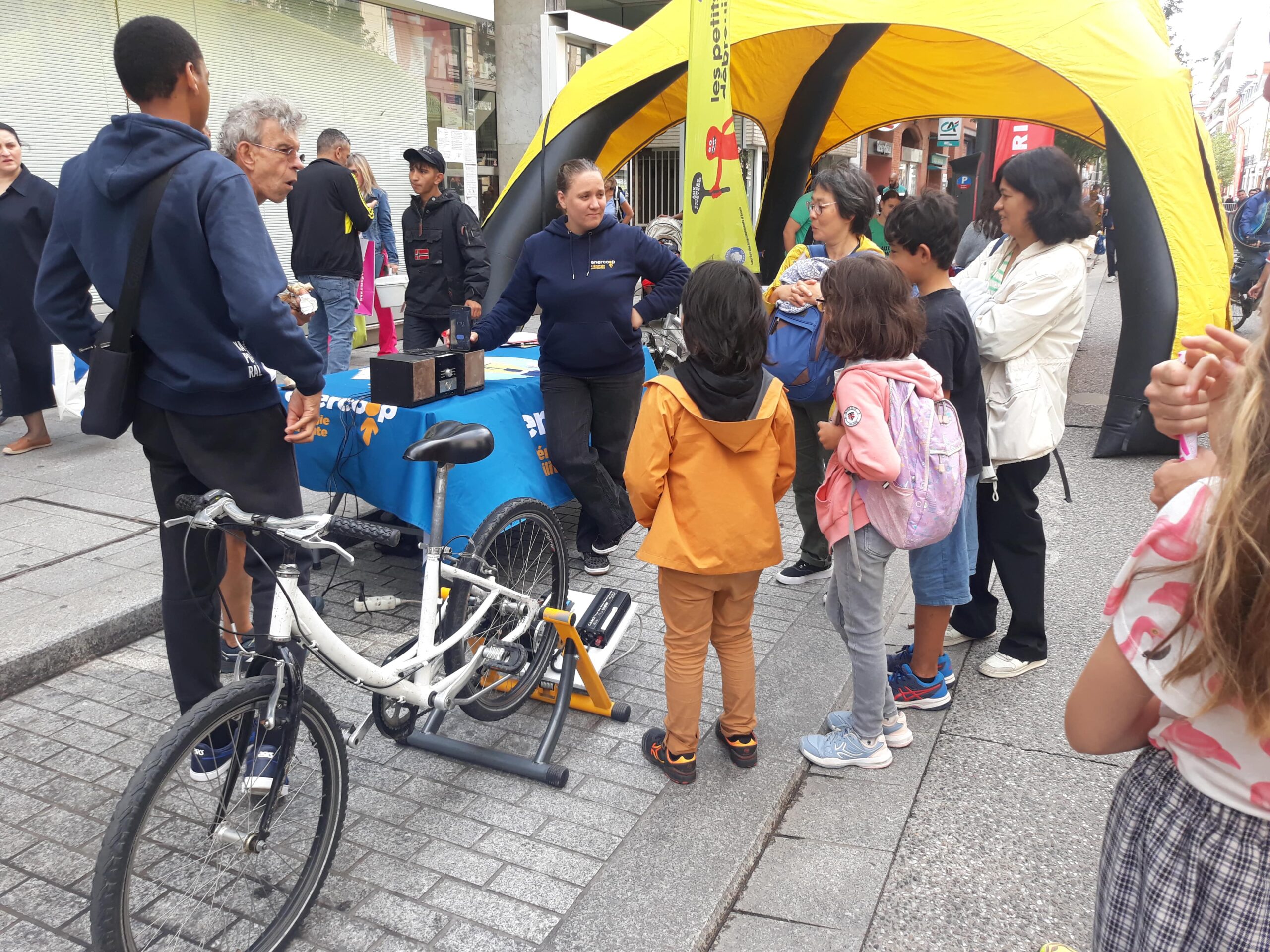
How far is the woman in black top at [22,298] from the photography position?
5684 millimetres

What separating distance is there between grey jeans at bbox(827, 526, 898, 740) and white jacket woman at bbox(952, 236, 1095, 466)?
0.82 metres

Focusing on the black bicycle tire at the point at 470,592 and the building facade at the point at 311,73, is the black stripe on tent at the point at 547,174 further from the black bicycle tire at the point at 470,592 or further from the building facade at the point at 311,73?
the black bicycle tire at the point at 470,592

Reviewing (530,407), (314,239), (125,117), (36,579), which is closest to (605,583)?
(530,407)

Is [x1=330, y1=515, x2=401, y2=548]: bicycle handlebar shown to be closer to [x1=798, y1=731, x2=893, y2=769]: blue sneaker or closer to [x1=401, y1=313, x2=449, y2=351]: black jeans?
[x1=798, y1=731, x2=893, y2=769]: blue sneaker

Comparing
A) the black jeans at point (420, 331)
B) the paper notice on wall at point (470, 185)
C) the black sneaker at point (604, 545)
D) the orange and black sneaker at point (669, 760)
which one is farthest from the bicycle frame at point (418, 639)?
the paper notice on wall at point (470, 185)

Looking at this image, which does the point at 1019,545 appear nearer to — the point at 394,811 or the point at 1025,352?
the point at 1025,352

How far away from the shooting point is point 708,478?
273 centimetres

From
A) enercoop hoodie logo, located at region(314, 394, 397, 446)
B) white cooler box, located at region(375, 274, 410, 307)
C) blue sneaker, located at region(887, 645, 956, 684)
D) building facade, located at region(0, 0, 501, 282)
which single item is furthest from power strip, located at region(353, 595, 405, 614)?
white cooler box, located at region(375, 274, 410, 307)

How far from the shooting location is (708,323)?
2.62 m

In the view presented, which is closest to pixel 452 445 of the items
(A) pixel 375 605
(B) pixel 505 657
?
(B) pixel 505 657

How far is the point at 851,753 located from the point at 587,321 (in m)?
2.30

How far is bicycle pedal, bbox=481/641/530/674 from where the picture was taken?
3018mm

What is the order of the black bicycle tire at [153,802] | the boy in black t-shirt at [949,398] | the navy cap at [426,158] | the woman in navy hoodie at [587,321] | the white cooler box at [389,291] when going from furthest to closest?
1. the white cooler box at [389,291]
2. the navy cap at [426,158]
3. the woman in navy hoodie at [587,321]
4. the boy in black t-shirt at [949,398]
5. the black bicycle tire at [153,802]

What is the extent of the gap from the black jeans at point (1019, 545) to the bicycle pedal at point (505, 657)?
1.80 metres
